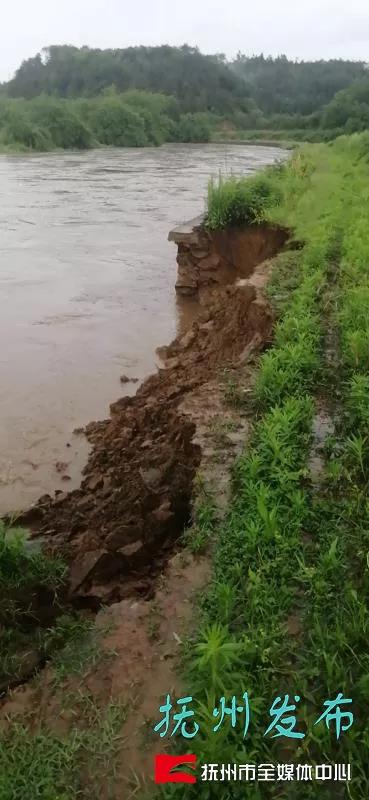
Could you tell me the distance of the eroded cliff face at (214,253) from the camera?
10688 mm

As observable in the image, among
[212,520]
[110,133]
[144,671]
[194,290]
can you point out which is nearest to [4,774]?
[144,671]

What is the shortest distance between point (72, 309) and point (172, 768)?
8.55m

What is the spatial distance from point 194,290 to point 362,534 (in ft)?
27.5

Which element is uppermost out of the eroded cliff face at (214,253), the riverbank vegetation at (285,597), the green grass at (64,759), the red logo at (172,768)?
the eroded cliff face at (214,253)

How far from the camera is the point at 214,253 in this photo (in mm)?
10867

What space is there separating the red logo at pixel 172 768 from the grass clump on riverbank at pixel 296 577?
35mm

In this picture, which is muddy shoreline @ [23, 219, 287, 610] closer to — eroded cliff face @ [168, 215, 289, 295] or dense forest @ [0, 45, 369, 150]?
eroded cliff face @ [168, 215, 289, 295]

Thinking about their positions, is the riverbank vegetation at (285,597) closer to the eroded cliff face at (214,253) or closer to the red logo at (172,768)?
the red logo at (172,768)

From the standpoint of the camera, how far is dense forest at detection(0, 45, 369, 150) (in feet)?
147

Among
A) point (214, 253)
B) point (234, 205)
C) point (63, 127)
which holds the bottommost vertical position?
point (214, 253)

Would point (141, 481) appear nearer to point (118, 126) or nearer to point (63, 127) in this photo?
point (63, 127)

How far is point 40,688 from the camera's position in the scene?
266 centimetres

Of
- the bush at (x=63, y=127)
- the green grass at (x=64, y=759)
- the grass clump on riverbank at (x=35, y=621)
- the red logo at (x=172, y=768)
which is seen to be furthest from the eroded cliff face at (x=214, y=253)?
the bush at (x=63, y=127)

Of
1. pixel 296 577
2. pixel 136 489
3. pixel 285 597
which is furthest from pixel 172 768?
pixel 136 489
